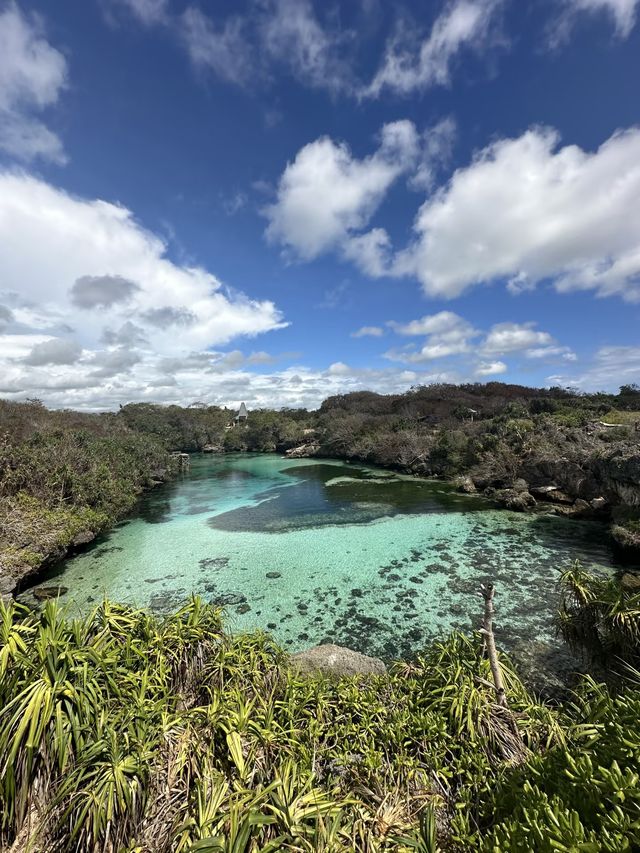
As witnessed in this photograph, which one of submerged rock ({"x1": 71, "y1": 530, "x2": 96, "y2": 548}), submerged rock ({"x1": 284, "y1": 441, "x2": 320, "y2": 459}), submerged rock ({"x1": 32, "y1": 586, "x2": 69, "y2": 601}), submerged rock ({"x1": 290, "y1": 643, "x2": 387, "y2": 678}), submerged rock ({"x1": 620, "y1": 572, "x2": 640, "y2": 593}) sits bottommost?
submerged rock ({"x1": 32, "y1": 586, "x2": 69, "y2": 601})

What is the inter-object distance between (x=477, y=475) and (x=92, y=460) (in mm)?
27410

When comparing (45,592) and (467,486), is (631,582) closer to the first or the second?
(467,486)

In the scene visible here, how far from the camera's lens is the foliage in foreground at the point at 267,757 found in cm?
270

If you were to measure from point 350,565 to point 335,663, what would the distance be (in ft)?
26.3

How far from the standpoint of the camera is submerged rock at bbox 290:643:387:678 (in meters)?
7.07

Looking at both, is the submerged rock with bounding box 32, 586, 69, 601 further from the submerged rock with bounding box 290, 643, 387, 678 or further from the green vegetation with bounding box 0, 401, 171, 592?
the submerged rock with bounding box 290, 643, 387, 678

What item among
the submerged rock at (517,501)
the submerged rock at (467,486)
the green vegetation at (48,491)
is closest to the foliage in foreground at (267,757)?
the green vegetation at (48,491)

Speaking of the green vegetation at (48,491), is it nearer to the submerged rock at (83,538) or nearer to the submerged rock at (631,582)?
the submerged rock at (83,538)

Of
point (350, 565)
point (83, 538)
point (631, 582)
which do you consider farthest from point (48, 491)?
point (631, 582)

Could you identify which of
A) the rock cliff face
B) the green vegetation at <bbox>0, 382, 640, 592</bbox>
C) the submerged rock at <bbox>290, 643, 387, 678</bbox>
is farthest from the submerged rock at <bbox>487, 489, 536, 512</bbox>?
the submerged rock at <bbox>290, 643, 387, 678</bbox>

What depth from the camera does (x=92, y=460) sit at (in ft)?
73.7

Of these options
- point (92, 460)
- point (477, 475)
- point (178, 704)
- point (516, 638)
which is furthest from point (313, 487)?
point (178, 704)

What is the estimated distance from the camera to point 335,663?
7277 millimetres

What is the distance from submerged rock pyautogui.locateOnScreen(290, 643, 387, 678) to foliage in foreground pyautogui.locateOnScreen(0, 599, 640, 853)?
2364 mm
